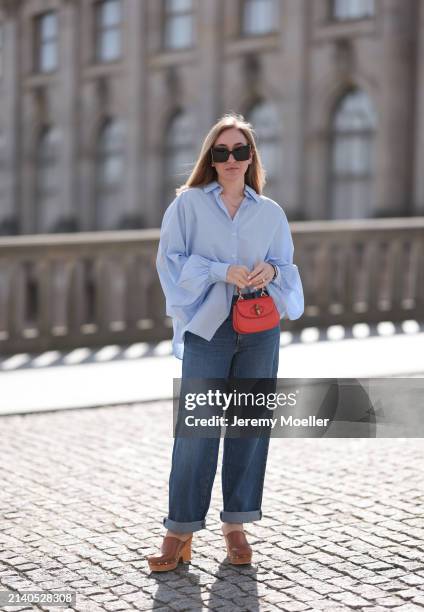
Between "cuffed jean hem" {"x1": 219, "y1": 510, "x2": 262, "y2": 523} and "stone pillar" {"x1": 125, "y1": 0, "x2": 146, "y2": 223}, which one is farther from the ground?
"stone pillar" {"x1": 125, "y1": 0, "x2": 146, "y2": 223}

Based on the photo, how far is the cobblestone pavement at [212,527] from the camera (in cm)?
430

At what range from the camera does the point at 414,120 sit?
919 inches

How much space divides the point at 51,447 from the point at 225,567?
2.63m

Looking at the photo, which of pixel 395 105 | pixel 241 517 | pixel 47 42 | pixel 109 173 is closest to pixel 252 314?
pixel 241 517

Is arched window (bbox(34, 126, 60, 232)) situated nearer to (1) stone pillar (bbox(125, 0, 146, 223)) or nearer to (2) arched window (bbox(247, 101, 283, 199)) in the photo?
(1) stone pillar (bbox(125, 0, 146, 223))

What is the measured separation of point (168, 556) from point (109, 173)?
1085 inches

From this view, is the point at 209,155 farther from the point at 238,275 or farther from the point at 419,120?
the point at 419,120

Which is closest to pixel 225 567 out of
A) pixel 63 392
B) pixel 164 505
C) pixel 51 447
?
pixel 164 505

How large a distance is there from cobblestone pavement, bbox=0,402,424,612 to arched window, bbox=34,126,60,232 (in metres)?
27.1

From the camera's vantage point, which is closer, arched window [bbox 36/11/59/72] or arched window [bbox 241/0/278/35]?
arched window [bbox 241/0/278/35]

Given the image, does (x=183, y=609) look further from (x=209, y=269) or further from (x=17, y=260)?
(x=17, y=260)

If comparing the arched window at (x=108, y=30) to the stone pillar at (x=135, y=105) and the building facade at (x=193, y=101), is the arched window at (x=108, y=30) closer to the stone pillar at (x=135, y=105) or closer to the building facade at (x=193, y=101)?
the building facade at (x=193, y=101)

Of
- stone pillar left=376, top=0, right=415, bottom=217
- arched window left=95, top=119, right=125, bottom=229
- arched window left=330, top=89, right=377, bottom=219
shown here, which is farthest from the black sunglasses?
arched window left=95, top=119, right=125, bottom=229

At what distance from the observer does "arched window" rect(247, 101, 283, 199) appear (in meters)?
26.0
